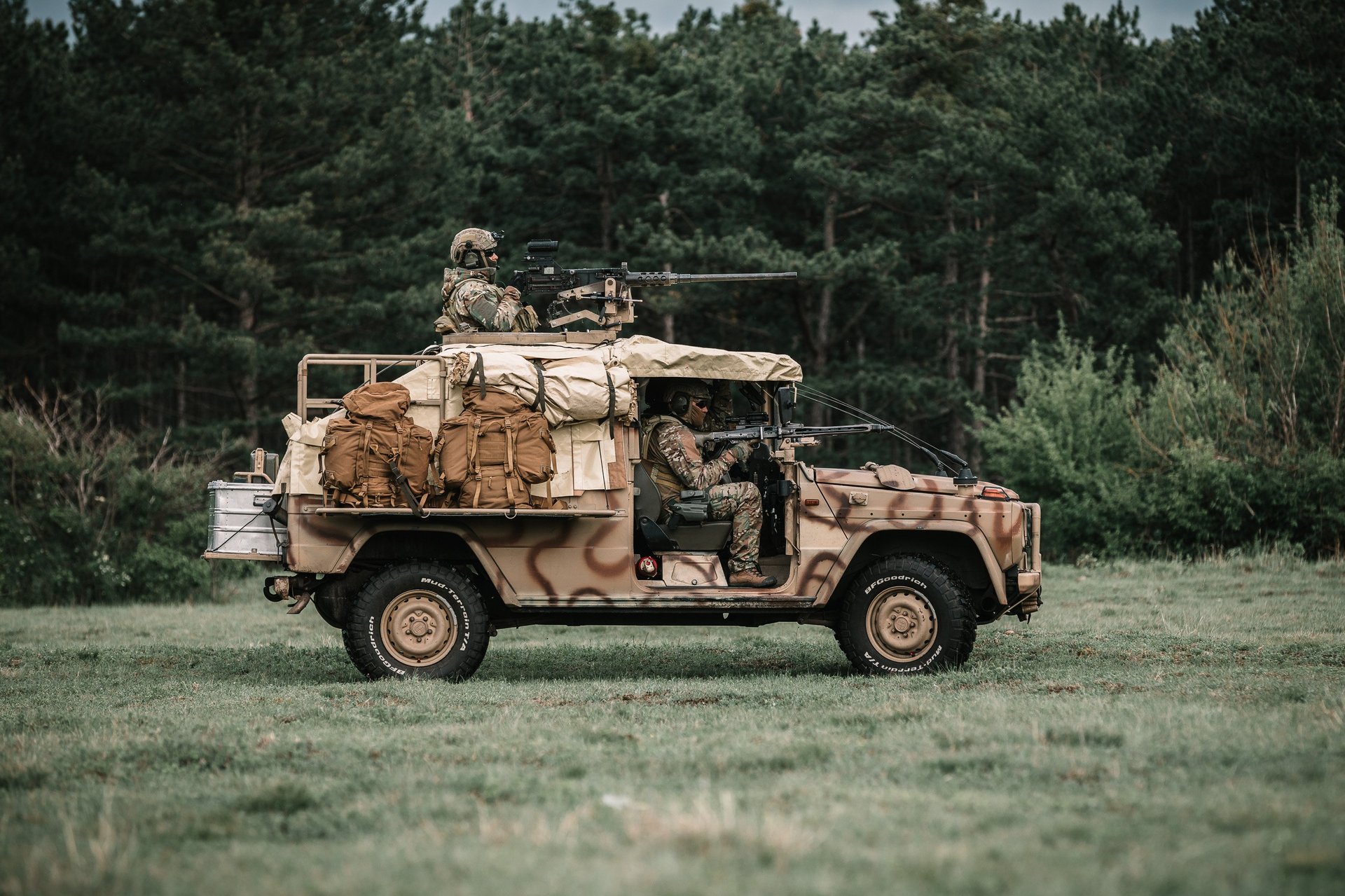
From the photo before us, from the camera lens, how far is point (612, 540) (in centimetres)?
1005

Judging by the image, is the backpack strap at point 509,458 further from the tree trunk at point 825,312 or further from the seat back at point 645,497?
the tree trunk at point 825,312

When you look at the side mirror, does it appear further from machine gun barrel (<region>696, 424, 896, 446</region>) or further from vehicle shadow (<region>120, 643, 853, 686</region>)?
vehicle shadow (<region>120, 643, 853, 686</region>)

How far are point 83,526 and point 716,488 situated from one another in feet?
46.4

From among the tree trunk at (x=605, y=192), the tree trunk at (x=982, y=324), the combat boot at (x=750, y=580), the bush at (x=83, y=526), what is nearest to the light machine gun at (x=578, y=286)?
the combat boot at (x=750, y=580)

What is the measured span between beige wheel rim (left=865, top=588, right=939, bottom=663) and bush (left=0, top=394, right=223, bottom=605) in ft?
46.2

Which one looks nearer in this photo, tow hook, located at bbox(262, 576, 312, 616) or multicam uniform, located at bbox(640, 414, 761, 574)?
tow hook, located at bbox(262, 576, 312, 616)

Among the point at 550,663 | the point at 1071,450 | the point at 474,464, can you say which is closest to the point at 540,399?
the point at 474,464

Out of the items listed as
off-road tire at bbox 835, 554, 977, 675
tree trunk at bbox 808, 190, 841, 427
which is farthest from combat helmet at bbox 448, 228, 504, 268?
tree trunk at bbox 808, 190, 841, 427

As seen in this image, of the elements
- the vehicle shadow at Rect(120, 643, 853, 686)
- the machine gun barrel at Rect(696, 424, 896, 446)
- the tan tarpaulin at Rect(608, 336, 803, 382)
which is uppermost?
the tan tarpaulin at Rect(608, 336, 803, 382)

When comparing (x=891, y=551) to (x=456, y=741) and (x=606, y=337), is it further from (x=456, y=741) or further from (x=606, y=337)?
(x=456, y=741)

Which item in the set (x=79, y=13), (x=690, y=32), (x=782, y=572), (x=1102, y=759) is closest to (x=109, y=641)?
(x=782, y=572)

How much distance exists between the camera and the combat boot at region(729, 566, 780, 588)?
401 inches

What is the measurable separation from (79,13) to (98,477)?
15805 millimetres

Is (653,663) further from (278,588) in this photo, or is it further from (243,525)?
(243,525)
